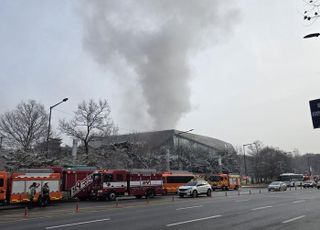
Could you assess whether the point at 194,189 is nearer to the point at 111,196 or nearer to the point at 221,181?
the point at 111,196

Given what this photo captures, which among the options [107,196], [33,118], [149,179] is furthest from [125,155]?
[107,196]

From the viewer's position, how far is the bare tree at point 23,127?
62.4 meters

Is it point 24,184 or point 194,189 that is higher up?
point 24,184

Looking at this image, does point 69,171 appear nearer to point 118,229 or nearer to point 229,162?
point 118,229

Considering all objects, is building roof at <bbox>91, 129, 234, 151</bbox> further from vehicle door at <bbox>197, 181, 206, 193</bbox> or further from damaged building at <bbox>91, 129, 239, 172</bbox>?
vehicle door at <bbox>197, 181, 206, 193</bbox>

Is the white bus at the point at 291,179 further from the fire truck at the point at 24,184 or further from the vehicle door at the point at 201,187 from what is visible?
the fire truck at the point at 24,184

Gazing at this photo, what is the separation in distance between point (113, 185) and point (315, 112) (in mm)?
25479

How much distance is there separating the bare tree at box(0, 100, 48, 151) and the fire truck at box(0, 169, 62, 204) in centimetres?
3217

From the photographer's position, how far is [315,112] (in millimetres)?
13047

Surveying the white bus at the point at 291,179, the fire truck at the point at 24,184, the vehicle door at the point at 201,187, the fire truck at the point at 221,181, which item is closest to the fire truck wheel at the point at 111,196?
the fire truck at the point at 24,184

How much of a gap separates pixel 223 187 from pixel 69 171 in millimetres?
30839

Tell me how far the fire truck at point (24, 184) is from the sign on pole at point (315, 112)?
2325cm

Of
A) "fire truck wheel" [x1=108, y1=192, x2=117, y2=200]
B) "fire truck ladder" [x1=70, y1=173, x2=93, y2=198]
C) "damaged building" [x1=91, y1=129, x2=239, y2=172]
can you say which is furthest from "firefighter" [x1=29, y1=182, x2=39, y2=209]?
"damaged building" [x1=91, y1=129, x2=239, y2=172]

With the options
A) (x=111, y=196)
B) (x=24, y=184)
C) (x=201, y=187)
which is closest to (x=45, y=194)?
(x=24, y=184)
